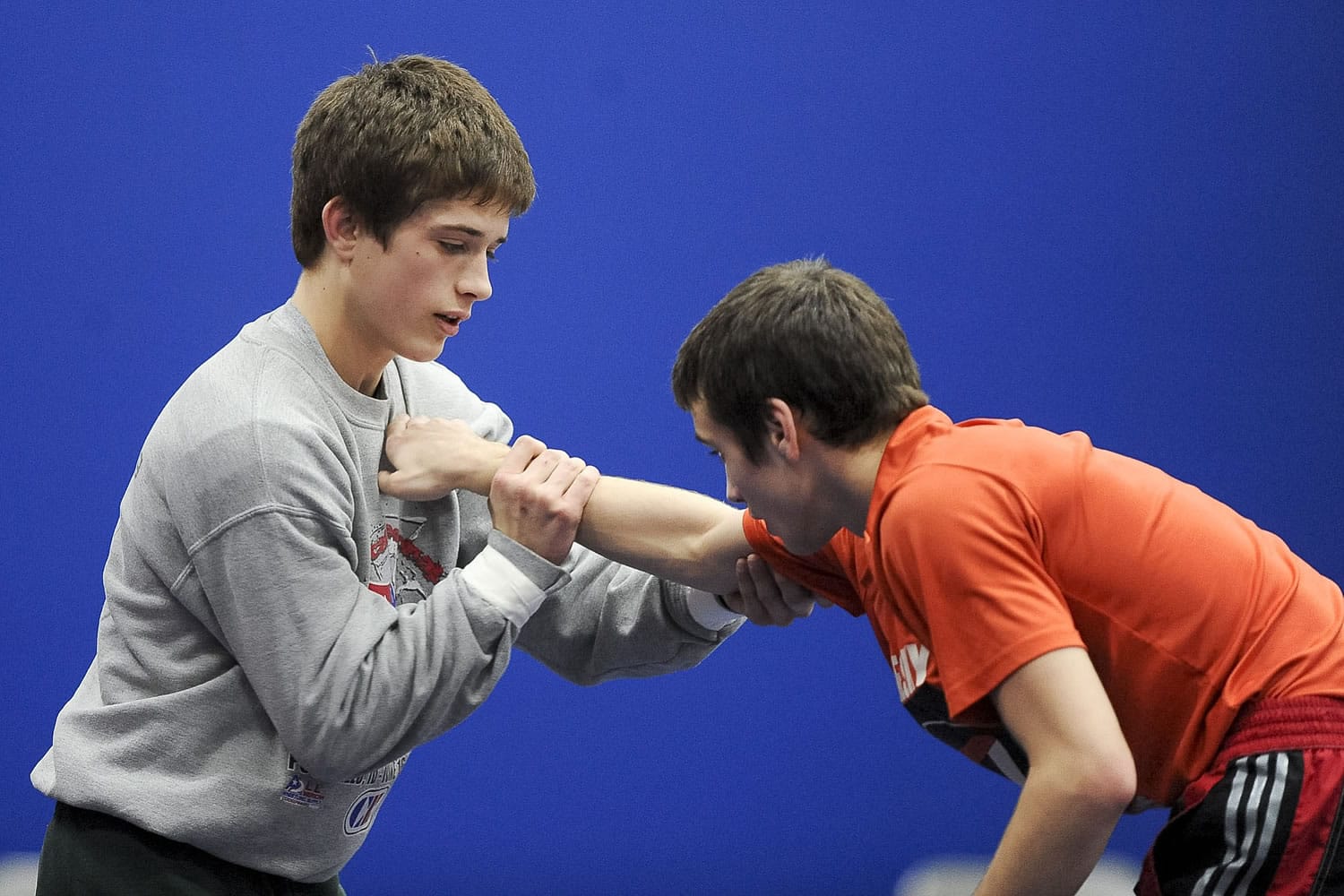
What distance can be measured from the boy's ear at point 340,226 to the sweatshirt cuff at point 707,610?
0.53 meters

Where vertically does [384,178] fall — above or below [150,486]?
above

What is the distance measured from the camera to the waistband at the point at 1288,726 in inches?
39.8

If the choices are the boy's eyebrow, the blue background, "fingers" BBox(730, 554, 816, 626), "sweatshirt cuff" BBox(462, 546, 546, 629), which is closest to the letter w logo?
A: "fingers" BBox(730, 554, 816, 626)

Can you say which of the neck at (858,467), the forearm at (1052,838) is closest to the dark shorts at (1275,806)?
the forearm at (1052,838)

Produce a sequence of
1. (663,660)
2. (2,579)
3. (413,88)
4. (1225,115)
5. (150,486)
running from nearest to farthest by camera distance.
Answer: (150,486) < (413,88) < (663,660) < (2,579) < (1225,115)

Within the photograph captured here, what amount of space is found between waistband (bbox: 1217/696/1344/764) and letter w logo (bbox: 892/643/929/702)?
24 centimetres

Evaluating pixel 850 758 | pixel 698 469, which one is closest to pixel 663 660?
pixel 698 469

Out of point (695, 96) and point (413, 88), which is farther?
point (695, 96)

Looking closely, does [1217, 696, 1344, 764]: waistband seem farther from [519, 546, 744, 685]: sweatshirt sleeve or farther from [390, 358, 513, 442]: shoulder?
[390, 358, 513, 442]: shoulder

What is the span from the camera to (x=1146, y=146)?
8.20 ft

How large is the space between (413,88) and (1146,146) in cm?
163

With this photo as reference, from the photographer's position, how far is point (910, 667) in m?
1.13

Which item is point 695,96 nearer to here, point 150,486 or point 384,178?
point 384,178

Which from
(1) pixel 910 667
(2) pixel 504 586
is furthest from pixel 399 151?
(1) pixel 910 667
